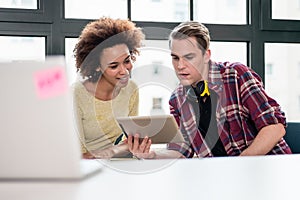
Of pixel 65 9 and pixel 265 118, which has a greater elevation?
pixel 65 9

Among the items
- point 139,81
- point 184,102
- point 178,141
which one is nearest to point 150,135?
point 178,141

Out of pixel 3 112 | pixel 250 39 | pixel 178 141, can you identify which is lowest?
pixel 178 141

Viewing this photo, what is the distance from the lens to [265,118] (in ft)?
6.31

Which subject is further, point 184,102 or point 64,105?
point 184,102

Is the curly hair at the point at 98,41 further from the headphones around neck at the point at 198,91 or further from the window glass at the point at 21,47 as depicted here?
the headphones around neck at the point at 198,91

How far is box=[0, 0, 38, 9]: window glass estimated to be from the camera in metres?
2.44

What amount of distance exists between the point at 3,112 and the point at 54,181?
13 centimetres

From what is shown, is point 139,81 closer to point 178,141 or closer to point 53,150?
A: point 178,141

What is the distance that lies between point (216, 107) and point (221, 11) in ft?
3.04

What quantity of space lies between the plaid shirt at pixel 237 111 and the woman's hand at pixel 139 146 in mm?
255

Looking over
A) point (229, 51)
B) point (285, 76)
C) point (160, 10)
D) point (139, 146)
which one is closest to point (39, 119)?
point (139, 146)

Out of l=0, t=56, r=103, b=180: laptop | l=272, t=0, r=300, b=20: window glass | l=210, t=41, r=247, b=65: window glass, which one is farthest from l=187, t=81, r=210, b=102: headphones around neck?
l=0, t=56, r=103, b=180: laptop

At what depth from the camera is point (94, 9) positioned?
2584mm

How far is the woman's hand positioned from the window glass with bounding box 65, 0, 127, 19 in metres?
1.04
